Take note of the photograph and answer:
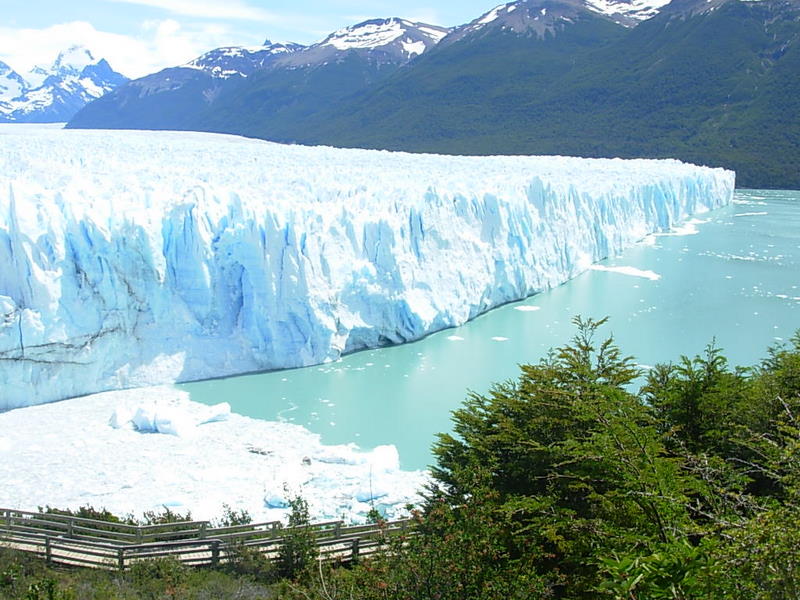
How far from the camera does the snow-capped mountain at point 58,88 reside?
11119cm

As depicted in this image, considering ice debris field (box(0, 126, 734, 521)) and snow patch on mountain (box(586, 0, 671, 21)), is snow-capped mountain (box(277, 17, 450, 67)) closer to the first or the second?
snow patch on mountain (box(586, 0, 671, 21))

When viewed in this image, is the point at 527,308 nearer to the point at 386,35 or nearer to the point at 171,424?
the point at 171,424

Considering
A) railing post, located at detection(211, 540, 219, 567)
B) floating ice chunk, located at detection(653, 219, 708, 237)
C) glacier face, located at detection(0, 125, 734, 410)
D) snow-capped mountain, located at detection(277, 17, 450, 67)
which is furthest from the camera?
snow-capped mountain, located at detection(277, 17, 450, 67)

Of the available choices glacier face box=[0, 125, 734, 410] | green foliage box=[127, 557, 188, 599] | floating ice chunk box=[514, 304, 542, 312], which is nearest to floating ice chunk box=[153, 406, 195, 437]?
glacier face box=[0, 125, 734, 410]

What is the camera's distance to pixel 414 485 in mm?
6738

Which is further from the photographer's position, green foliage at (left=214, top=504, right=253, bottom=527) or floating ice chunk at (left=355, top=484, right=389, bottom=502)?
floating ice chunk at (left=355, top=484, right=389, bottom=502)

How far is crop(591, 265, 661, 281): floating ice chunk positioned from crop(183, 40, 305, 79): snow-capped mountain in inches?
3151

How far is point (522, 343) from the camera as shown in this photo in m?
11.3

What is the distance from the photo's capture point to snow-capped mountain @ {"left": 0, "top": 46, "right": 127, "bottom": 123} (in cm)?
11119

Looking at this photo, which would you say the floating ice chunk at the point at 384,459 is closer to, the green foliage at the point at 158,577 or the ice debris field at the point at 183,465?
the ice debris field at the point at 183,465

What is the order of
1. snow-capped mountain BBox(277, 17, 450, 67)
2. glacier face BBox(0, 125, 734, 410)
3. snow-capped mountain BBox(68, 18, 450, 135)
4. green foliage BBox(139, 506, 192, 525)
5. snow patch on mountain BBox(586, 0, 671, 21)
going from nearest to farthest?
green foliage BBox(139, 506, 192, 525) < glacier face BBox(0, 125, 734, 410) < snow-capped mountain BBox(68, 18, 450, 135) < snow patch on mountain BBox(586, 0, 671, 21) < snow-capped mountain BBox(277, 17, 450, 67)

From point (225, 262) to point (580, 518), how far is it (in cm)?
739

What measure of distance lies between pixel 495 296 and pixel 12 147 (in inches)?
379

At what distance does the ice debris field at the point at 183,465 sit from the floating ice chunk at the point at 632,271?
10.6 m
